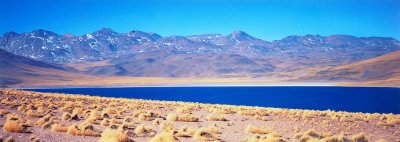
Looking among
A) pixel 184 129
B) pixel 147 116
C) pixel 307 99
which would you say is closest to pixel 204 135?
pixel 184 129

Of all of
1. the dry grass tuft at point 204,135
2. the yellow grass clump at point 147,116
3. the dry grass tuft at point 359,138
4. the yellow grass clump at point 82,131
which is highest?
the yellow grass clump at point 147,116

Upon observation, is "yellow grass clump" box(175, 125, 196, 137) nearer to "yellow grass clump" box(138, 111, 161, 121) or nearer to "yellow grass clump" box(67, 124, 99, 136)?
"yellow grass clump" box(67, 124, 99, 136)

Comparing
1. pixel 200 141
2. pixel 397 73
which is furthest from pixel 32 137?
pixel 397 73

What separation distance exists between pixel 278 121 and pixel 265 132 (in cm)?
683

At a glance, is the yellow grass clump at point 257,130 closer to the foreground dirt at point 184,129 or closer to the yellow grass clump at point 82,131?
the foreground dirt at point 184,129

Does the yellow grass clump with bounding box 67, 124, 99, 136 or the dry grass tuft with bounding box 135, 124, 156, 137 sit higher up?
the yellow grass clump with bounding box 67, 124, 99, 136

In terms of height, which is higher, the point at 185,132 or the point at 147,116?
the point at 147,116

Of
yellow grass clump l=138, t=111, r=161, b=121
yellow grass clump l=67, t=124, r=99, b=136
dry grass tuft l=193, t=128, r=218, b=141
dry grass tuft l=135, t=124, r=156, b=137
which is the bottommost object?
dry grass tuft l=193, t=128, r=218, b=141

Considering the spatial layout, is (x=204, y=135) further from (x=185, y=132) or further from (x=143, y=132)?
(x=143, y=132)

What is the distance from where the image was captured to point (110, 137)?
54.4 feet

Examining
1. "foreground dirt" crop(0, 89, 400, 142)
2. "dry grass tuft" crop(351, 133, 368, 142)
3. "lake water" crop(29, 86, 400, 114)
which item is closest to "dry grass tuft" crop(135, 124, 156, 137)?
"foreground dirt" crop(0, 89, 400, 142)

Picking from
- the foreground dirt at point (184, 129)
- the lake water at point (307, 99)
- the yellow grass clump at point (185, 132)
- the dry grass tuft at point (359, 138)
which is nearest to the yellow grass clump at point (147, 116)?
the foreground dirt at point (184, 129)

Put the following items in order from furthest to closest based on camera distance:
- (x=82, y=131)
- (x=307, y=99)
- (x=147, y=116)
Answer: (x=307, y=99), (x=147, y=116), (x=82, y=131)

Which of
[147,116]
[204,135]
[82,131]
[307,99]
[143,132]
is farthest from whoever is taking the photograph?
[307,99]
